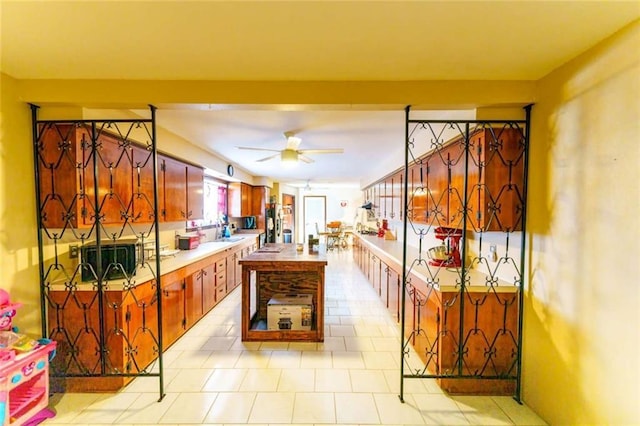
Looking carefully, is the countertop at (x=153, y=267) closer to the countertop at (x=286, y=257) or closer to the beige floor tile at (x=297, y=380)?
the countertop at (x=286, y=257)

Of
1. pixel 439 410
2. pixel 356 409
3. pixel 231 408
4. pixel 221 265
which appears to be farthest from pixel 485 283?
pixel 221 265

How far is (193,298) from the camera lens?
11.7 feet

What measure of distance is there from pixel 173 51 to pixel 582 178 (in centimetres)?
263

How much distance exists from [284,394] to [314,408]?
0.30 meters

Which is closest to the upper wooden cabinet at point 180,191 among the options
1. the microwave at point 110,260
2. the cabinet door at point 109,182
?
the cabinet door at point 109,182

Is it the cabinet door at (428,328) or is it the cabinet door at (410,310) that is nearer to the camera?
the cabinet door at (428,328)

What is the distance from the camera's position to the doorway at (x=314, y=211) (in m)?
12.4

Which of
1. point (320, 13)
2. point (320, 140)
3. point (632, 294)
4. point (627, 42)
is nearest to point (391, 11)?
point (320, 13)

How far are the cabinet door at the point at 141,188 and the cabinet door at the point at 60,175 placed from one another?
22.4 inches

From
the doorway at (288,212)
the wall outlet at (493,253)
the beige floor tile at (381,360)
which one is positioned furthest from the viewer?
the doorway at (288,212)

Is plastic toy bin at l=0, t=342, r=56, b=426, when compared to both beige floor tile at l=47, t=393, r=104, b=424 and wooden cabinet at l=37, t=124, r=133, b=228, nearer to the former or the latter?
beige floor tile at l=47, t=393, r=104, b=424

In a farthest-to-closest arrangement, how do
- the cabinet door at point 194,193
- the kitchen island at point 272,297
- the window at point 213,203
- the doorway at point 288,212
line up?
1. the doorway at point 288,212
2. the window at point 213,203
3. the cabinet door at point 194,193
4. the kitchen island at point 272,297

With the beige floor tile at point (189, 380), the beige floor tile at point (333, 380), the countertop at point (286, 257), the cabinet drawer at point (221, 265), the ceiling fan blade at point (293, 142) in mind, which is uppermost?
the ceiling fan blade at point (293, 142)

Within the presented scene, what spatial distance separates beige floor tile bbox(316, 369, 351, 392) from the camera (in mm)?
2365
